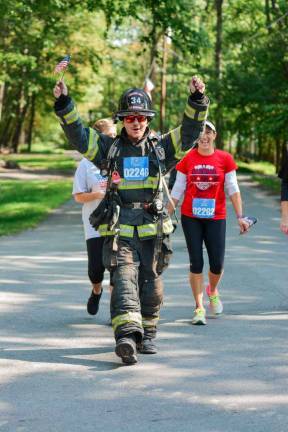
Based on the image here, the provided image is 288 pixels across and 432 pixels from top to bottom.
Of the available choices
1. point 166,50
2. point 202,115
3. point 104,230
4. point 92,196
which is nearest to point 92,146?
point 104,230

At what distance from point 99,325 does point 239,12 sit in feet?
142

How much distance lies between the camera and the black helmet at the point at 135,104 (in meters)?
6.61

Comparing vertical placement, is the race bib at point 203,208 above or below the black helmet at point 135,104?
below

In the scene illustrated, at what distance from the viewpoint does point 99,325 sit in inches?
319

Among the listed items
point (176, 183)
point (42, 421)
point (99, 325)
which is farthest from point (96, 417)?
point (176, 183)

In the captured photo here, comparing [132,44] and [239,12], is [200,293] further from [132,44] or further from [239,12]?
[132,44]

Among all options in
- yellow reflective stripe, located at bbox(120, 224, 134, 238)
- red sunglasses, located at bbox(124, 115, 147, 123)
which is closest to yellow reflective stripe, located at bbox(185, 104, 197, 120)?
red sunglasses, located at bbox(124, 115, 147, 123)

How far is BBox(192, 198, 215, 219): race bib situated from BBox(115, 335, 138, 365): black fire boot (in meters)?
2.04

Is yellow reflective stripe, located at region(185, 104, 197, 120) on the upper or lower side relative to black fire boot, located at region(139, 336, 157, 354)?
upper

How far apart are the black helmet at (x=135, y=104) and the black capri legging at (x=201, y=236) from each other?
1818 mm

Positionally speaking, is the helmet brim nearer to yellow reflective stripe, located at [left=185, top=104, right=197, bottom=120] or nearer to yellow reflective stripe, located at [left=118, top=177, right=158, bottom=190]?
yellow reflective stripe, located at [left=185, top=104, right=197, bottom=120]

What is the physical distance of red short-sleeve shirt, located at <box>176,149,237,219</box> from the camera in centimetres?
822

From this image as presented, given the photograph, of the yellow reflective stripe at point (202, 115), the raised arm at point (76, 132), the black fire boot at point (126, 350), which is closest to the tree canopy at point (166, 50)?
the yellow reflective stripe at point (202, 115)

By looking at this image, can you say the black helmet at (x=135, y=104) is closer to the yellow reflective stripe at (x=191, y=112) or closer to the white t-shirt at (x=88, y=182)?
the yellow reflective stripe at (x=191, y=112)
